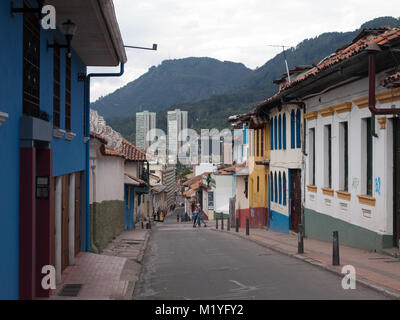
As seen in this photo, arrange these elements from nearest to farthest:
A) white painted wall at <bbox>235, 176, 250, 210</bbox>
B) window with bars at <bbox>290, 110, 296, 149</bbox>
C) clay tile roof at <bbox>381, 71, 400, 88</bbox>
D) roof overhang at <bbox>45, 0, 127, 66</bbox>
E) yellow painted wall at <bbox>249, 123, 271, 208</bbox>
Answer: roof overhang at <bbox>45, 0, 127, 66</bbox> → clay tile roof at <bbox>381, 71, 400, 88</bbox> → window with bars at <bbox>290, 110, 296, 149</bbox> → yellow painted wall at <bbox>249, 123, 271, 208</bbox> → white painted wall at <bbox>235, 176, 250, 210</bbox>

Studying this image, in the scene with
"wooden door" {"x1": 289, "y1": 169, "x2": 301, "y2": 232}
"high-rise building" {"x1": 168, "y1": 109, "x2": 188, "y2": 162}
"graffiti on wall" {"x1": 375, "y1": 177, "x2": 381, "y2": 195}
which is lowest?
"wooden door" {"x1": 289, "y1": 169, "x2": 301, "y2": 232}

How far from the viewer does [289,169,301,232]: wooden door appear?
2280cm

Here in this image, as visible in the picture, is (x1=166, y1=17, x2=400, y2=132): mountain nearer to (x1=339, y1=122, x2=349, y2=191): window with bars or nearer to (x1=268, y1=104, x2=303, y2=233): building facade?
(x1=268, y1=104, x2=303, y2=233): building facade

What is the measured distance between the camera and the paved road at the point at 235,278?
9648 millimetres

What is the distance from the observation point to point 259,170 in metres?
31.3

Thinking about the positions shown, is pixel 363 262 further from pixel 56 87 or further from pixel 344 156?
pixel 56 87

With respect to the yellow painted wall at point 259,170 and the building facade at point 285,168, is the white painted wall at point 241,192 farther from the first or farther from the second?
the building facade at point 285,168

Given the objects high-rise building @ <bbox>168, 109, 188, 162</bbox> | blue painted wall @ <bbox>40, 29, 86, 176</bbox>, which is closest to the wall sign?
blue painted wall @ <bbox>40, 29, 86, 176</bbox>

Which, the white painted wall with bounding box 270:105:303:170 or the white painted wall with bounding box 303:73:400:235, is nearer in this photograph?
the white painted wall with bounding box 303:73:400:235

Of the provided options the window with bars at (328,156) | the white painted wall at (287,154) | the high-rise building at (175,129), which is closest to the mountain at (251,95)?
the high-rise building at (175,129)

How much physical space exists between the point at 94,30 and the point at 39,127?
359 cm

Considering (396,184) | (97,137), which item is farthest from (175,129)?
(396,184)

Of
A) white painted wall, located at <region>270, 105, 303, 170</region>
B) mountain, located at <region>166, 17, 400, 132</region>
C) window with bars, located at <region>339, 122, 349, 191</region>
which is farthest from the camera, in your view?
mountain, located at <region>166, 17, 400, 132</region>

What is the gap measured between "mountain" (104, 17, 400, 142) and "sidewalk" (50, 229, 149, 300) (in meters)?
110
